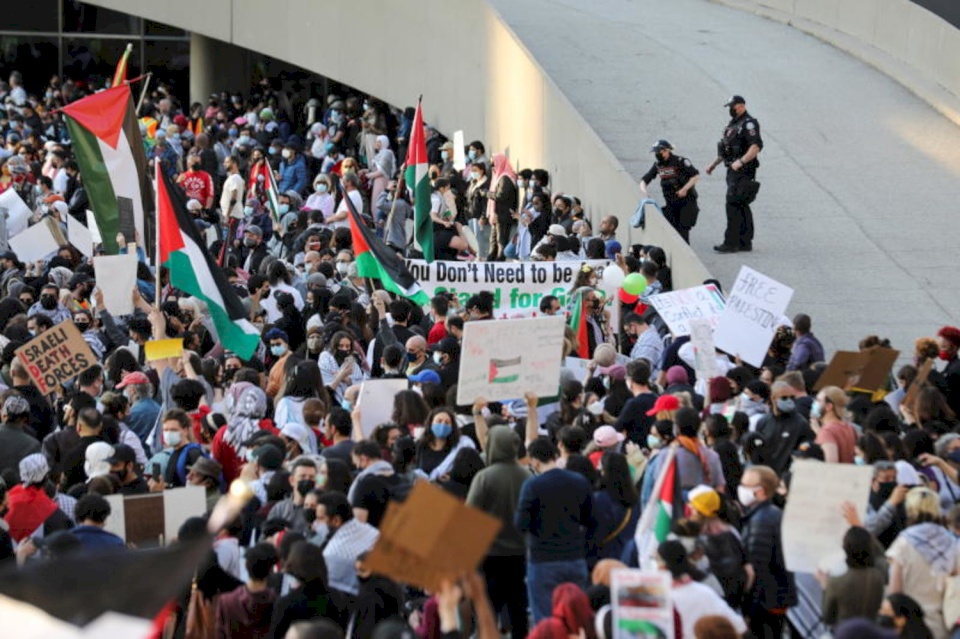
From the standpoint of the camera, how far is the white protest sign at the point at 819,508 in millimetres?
9094

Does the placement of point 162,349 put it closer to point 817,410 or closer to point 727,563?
point 817,410

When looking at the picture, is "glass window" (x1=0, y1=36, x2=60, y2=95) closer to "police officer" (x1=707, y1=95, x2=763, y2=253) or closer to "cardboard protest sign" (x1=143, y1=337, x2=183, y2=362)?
"police officer" (x1=707, y1=95, x2=763, y2=253)

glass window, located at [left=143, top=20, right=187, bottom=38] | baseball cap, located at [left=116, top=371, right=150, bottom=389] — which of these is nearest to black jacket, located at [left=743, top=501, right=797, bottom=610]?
baseball cap, located at [left=116, top=371, right=150, bottom=389]

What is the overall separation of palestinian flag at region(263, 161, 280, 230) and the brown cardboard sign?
9.83 metres

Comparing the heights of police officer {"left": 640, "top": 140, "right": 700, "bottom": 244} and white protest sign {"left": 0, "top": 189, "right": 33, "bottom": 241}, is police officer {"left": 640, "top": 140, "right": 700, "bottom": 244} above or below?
above

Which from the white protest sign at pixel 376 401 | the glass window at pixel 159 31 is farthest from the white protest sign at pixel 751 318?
the glass window at pixel 159 31

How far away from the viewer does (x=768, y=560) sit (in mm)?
9727

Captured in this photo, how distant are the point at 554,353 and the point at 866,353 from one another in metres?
2.14

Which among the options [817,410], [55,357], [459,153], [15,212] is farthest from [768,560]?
[459,153]

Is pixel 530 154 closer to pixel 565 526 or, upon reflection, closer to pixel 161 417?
pixel 161 417

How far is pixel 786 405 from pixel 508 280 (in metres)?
4.89

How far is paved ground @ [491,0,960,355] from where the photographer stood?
18.6 metres

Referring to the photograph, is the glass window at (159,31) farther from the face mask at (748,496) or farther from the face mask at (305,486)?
the face mask at (748,496)

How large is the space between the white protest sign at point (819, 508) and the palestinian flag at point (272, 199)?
12918 mm
